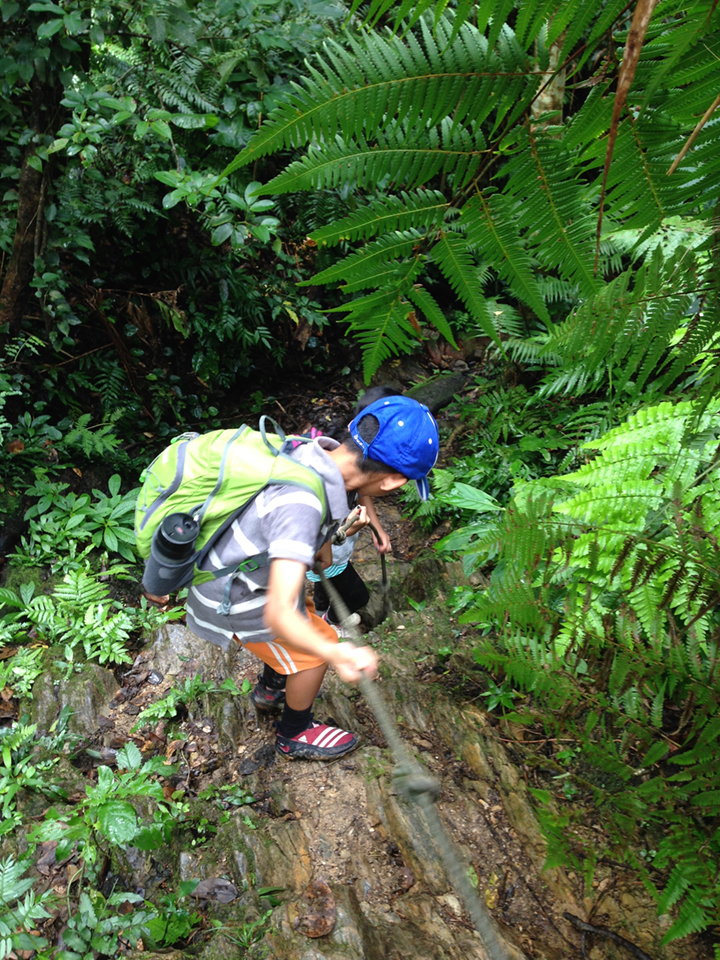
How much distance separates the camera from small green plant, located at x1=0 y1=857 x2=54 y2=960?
1.92 metres

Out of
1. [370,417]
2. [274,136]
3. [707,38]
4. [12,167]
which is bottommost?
[370,417]

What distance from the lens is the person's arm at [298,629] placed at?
5.39 feet

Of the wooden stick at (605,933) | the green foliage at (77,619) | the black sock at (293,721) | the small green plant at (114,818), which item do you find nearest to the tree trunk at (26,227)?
the green foliage at (77,619)

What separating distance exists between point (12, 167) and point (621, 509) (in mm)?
4731

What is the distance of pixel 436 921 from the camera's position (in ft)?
7.32

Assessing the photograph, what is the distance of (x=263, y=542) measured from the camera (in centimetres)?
222

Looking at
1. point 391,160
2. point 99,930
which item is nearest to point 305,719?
point 99,930

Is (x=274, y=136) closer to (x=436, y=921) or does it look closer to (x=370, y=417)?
(x=370, y=417)

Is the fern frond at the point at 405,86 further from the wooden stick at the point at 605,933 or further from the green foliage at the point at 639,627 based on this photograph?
the wooden stick at the point at 605,933

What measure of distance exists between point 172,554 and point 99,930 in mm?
1358

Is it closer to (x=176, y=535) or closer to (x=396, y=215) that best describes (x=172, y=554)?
(x=176, y=535)

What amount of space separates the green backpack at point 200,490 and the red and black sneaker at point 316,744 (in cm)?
124

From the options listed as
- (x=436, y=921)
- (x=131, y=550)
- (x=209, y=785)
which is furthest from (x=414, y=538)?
(x=436, y=921)

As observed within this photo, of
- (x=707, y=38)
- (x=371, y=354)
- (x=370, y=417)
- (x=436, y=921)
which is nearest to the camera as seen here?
(x=707, y=38)
